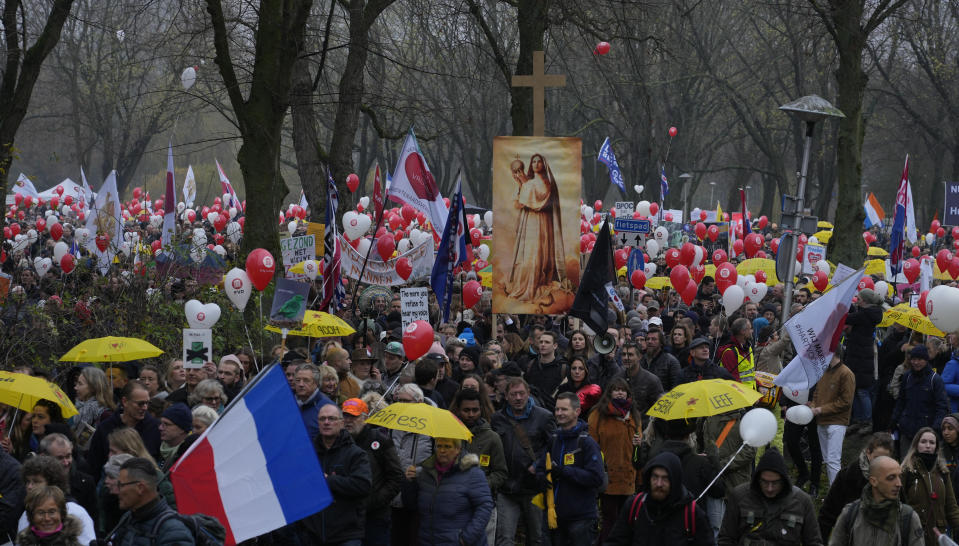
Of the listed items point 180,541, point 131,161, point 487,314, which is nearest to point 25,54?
point 487,314

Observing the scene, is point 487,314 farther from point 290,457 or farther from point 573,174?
point 290,457

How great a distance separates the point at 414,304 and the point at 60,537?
709 centimetres

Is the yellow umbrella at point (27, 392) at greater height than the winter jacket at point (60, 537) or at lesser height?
greater

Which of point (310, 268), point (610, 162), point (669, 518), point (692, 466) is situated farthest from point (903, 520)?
point (610, 162)

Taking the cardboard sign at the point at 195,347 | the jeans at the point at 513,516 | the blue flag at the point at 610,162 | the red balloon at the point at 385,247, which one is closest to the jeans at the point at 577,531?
the jeans at the point at 513,516

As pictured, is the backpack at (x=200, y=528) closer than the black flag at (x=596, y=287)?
Yes

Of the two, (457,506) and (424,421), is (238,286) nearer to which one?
(424,421)

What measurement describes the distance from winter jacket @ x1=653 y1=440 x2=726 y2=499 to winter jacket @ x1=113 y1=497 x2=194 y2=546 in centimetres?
366

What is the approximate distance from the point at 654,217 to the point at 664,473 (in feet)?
93.6

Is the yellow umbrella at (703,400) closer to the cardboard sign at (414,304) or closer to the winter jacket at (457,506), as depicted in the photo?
the winter jacket at (457,506)

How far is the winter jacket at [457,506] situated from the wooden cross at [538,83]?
7.17 metres

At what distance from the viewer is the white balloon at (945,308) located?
11.1m

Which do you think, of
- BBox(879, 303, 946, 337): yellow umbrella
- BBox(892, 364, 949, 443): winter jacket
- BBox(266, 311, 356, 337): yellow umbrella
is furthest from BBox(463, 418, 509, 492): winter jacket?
BBox(879, 303, 946, 337): yellow umbrella

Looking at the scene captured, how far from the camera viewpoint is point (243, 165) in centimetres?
Result: 1447
